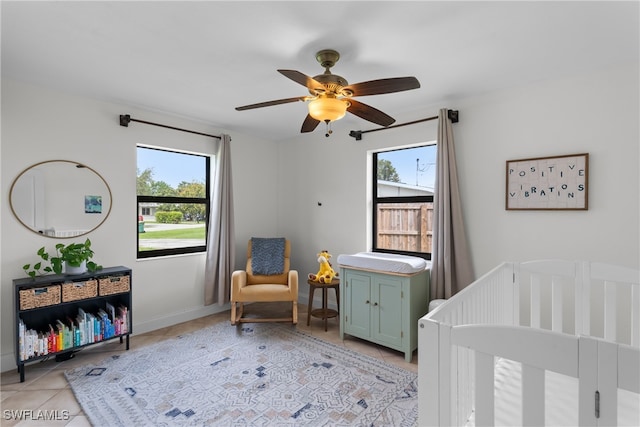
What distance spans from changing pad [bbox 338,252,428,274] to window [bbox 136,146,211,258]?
1889mm

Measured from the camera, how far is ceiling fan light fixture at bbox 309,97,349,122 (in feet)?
6.34

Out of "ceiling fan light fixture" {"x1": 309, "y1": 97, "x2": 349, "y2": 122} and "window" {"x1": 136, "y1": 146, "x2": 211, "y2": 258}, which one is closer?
"ceiling fan light fixture" {"x1": 309, "y1": 97, "x2": 349, "y2": 122}

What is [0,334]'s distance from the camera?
254 centimetres

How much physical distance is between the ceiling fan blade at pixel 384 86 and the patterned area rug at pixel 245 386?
198cm

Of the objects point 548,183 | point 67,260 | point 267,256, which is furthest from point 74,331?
point 548,183

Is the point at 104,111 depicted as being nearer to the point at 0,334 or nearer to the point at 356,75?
the point at 0,334

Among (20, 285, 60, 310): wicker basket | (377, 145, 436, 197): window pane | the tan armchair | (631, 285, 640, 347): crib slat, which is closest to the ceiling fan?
(377, 145, 436, 197): window pane

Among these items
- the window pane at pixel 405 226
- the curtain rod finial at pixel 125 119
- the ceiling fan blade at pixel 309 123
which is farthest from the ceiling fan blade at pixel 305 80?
the curtain rod finial at pixel 125 119

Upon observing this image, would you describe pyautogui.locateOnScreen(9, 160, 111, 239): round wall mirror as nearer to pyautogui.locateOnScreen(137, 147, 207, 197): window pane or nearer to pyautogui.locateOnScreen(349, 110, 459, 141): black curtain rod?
pyautogui.locateOnScreen(137, 147, 207, 197): window pane

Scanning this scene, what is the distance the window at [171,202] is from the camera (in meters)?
3.44

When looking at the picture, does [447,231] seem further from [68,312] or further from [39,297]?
[68,312]

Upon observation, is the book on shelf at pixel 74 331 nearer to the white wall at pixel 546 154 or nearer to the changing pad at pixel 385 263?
the changing pad at pixel 385 263

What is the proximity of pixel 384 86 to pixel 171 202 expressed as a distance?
2.82 metres

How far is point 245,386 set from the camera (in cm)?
230
